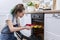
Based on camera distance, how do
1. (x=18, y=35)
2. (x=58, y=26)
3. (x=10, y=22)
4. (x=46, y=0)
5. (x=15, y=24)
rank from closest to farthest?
(x=58, y=26)
(x=10, y=22)
(x=15, y=24)
(x=18, y=35)
(x=46, y=0)

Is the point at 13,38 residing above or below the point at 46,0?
below

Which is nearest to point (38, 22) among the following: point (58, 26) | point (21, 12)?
point (21, 12)

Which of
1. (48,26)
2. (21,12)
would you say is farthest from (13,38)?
(48,26)

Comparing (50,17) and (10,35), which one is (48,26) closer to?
(50,17)

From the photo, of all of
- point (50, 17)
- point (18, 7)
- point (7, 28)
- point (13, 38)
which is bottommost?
point (13, 38)

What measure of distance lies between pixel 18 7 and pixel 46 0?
84 cm

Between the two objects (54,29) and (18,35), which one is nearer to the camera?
(54,29)

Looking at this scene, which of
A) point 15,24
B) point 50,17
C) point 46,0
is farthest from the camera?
point 46,0

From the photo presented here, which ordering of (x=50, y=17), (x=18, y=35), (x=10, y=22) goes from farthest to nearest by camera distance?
(x=18, y=35) < (x=10, y=22) < (x=50, y=17)

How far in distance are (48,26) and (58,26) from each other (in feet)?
0.86

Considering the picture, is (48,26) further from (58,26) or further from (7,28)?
(7,28)

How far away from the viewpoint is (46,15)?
6.15 feet

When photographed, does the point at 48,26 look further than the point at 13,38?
No

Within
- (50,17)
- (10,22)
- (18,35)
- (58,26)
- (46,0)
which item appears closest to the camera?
(58,26)
